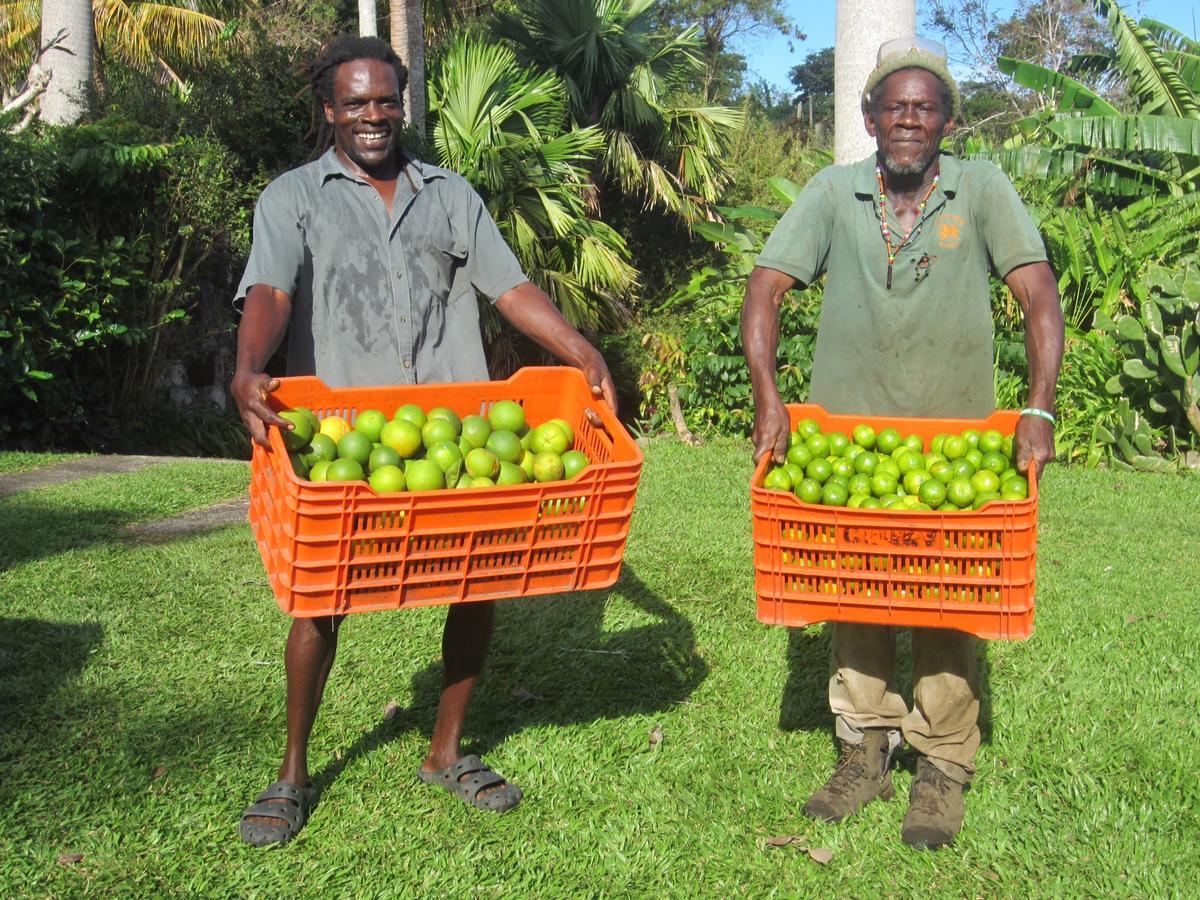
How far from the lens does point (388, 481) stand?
11.1ft

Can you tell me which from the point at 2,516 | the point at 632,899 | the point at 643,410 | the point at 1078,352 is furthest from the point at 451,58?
the point at 632,899

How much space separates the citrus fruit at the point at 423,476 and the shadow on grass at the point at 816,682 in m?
1.95

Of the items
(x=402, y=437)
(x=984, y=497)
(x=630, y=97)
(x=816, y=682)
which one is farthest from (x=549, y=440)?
(x=630, y=97)

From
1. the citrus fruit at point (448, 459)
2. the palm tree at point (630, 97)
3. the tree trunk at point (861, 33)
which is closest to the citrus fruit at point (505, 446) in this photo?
the citrus fruit at point (448, 459)

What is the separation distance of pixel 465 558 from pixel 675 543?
4105mm

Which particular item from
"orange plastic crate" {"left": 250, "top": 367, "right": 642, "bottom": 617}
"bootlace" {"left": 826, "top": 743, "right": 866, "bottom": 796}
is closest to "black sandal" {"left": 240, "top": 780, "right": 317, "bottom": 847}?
"orange plastic crate" {"left": 250, "top": 367, "right": 642, "bottom": 617}

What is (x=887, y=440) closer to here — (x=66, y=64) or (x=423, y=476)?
(x=423, y=476)

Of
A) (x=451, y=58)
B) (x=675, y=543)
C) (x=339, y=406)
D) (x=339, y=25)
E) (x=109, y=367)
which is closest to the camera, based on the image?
(x=339, y=406)

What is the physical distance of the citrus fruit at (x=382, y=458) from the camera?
3525 millimetres

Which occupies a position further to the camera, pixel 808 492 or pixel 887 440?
pixel 887 440

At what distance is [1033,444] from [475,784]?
2.07 m

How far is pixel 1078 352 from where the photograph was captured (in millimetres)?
10617

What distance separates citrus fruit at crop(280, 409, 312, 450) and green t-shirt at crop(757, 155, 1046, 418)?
1557 millimetres

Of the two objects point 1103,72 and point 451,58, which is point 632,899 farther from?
point 1103,72
